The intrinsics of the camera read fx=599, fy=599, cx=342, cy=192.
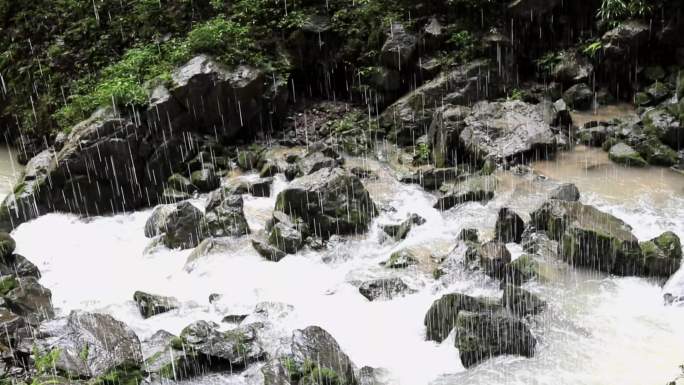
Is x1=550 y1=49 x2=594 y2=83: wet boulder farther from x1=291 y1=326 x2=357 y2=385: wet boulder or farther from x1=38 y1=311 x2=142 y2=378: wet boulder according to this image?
x1=38 y1=311 x2=142 y2=378: wet boulder

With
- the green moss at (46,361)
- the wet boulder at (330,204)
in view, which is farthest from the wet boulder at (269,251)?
the green moss at (46,361)

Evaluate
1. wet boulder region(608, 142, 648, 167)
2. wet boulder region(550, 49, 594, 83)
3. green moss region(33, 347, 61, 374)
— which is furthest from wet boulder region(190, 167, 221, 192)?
wet boulder region(550, 49, 594, 83)

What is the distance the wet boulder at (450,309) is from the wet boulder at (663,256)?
2.72m

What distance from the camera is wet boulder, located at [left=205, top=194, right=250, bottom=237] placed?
1133cm

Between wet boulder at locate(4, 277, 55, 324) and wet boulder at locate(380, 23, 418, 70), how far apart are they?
10363 millimetres

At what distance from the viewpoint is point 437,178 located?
1288 cm

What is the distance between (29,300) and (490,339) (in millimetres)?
6724

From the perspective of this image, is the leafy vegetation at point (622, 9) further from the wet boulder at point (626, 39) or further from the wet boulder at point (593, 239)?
the wet boulder at point (593, 239)

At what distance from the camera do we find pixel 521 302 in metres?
8.16

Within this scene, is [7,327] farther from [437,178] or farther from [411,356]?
[437,178]

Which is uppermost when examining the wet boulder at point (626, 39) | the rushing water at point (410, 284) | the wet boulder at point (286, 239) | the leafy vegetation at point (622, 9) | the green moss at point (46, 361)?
the leafy vegetation at point (622, 9)

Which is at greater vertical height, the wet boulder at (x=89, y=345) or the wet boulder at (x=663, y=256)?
the wet boulder at (x=89, y=345)

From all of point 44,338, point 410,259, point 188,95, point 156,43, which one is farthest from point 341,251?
point 156,43

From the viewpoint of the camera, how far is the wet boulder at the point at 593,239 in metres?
9.02
